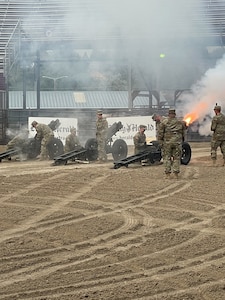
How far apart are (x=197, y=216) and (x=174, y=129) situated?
15.2 ft

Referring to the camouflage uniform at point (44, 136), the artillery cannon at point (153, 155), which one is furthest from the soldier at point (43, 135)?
the artillery cannon at point (153, 155)

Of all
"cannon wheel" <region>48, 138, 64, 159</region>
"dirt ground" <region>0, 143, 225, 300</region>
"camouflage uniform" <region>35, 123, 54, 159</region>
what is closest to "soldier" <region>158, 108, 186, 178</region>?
"dirt ground" <region>0, 143, 225, 300</region>

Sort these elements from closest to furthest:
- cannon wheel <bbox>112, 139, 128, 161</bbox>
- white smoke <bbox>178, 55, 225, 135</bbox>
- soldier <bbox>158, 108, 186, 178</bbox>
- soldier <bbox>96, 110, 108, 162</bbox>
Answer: soldier <bbox>158, 108, 186, 178</bbox> → soldier <bbox>96, 110, 108, 162</bbox> → cannon wheel <bbox>112, 139, 128, 161</bbox> → white smoke <bbox>178, 55, 225, 135</bbox>

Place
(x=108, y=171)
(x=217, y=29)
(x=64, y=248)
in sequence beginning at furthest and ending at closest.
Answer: (x=217, y=29)
(x=108, y=171)
(x=64, y=248)

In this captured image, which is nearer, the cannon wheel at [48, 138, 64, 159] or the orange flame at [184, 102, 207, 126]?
the orange flame at [184, 102, 207, 126]

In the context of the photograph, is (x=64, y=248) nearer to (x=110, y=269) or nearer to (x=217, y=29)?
(x=110, y=269)

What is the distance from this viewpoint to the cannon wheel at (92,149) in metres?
17.3

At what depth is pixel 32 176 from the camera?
13.5m

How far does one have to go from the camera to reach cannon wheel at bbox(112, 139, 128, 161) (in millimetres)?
17453

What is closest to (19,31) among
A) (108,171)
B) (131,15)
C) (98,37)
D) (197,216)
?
(98,37)

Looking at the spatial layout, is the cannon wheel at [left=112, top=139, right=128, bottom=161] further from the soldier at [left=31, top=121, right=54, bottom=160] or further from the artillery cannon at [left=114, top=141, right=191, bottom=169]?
the soldier at [left=31, top=121, right=54, bottom=160]

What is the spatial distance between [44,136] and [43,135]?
0.15ft

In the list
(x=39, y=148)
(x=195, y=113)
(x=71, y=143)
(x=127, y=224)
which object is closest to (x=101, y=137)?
(x=71, y=143)

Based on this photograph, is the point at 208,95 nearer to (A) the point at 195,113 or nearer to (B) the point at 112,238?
(A) the point at 195,113
